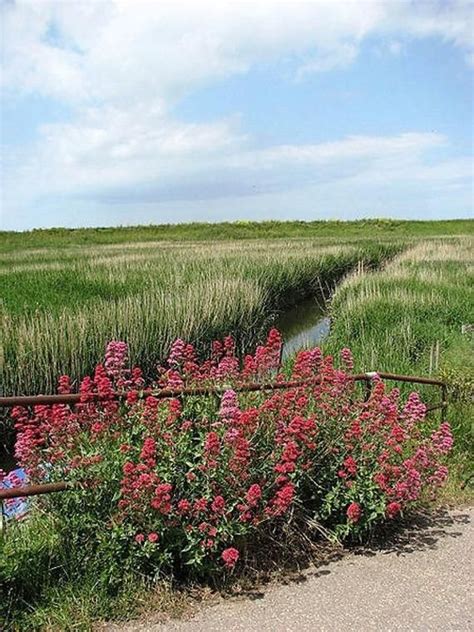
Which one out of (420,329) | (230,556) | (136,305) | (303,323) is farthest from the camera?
(303,323)

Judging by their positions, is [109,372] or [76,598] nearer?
[76,598]

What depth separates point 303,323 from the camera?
20.2 meters

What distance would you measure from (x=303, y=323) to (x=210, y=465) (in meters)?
16.8

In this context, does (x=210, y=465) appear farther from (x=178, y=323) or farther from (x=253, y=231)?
(x=253, y=231)

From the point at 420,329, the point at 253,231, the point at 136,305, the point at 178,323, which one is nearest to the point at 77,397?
the point at 136,305

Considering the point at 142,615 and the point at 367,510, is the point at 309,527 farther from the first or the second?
the point at 142,615

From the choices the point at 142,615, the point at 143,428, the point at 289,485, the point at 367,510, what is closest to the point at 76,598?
the point at 142,615

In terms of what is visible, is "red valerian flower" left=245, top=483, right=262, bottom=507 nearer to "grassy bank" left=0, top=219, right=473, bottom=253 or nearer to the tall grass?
the tall grass

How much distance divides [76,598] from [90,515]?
1.36 ft

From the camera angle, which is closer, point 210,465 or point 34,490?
point 34,490

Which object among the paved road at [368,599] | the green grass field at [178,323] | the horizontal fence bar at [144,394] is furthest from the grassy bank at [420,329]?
the horizontal fence bar at [144,394]

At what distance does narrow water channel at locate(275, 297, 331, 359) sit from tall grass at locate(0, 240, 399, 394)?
47cm

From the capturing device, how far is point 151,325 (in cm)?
1244

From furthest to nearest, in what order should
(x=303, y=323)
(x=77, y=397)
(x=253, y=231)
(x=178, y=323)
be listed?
(x=253, y=231)
(x=303, y=323)
(x=178, y=323)
(x=77, y=397)
